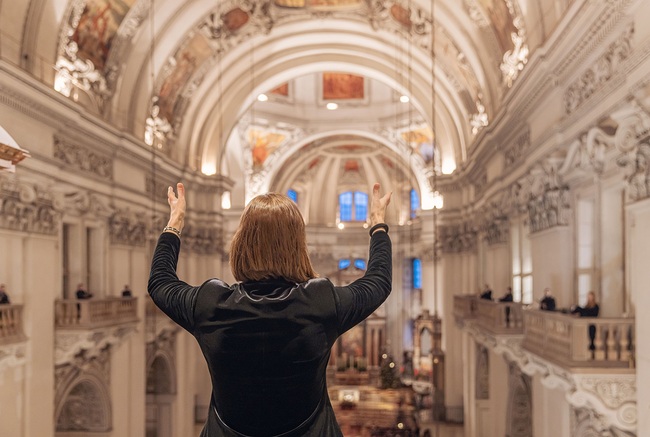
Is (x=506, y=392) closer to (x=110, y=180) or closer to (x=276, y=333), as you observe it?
(x=110, y=180)

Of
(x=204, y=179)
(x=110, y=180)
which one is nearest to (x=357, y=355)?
(x=204, y=179)

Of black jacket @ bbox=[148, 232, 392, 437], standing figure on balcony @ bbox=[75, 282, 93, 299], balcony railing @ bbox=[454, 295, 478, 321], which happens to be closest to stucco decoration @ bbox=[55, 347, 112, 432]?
standing figure on balcony @ bbox=[75, 282, 93, 299]

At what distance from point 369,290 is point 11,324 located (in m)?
9.06

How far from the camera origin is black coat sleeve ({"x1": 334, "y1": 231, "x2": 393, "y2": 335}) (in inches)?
82.0

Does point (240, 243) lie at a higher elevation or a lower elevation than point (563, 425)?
higher

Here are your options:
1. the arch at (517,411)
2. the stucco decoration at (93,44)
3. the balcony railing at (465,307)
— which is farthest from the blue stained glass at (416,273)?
the stucco decoration at (93,44)

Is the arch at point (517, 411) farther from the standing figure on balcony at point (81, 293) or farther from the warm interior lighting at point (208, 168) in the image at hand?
the warm interior lighting at point (208, 168)

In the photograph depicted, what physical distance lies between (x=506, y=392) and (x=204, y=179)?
35.1ft

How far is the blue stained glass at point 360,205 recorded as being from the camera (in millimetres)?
35375

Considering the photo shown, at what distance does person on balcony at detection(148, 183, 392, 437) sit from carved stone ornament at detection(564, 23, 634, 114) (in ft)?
20.4

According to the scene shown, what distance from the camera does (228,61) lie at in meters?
18.7

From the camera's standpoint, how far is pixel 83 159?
1307 centimetres

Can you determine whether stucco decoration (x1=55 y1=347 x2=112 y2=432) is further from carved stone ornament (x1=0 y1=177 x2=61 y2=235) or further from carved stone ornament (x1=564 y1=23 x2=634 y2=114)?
carved stone ornament (x1=564 y1=23 x2=634 y2=114)

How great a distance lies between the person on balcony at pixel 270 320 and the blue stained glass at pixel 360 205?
33.1 metres
